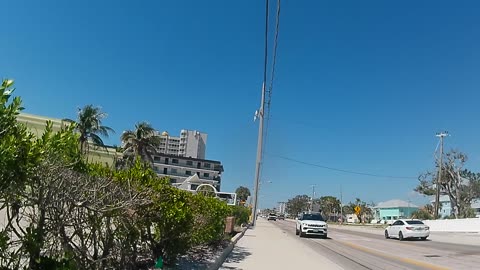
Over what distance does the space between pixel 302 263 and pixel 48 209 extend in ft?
35.5

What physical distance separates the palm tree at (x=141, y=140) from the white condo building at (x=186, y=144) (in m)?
91.6

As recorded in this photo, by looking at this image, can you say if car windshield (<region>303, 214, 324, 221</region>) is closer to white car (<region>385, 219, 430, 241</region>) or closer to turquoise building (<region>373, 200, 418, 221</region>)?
white car (<region>385, 219, 430, 241</region>)

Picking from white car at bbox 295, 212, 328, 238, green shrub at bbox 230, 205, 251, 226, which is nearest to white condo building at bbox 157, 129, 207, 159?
green shrub at bbox 230, 205, 251, 226

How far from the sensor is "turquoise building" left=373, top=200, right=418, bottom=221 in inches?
5138

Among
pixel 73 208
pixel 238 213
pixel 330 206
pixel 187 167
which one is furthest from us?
pixel 330 206

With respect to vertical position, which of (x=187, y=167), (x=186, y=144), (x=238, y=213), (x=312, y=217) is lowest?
(x=238, y=213)

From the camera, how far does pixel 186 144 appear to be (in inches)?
6294

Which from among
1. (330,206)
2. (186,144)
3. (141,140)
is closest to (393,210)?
(330,206)

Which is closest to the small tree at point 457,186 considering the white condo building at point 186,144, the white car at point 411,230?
the white car at point 411,230

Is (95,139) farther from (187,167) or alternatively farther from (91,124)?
(187,167)

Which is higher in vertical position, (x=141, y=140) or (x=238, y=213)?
(x=141, y=140)

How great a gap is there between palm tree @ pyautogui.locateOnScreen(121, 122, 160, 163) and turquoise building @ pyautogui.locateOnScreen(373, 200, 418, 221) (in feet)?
288

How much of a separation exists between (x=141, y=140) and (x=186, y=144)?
97846mm

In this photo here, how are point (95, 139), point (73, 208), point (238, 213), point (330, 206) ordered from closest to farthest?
1. point (73, 208)
2. point (238, 213)
3. point (95, 139)
4. point (330, 206)
